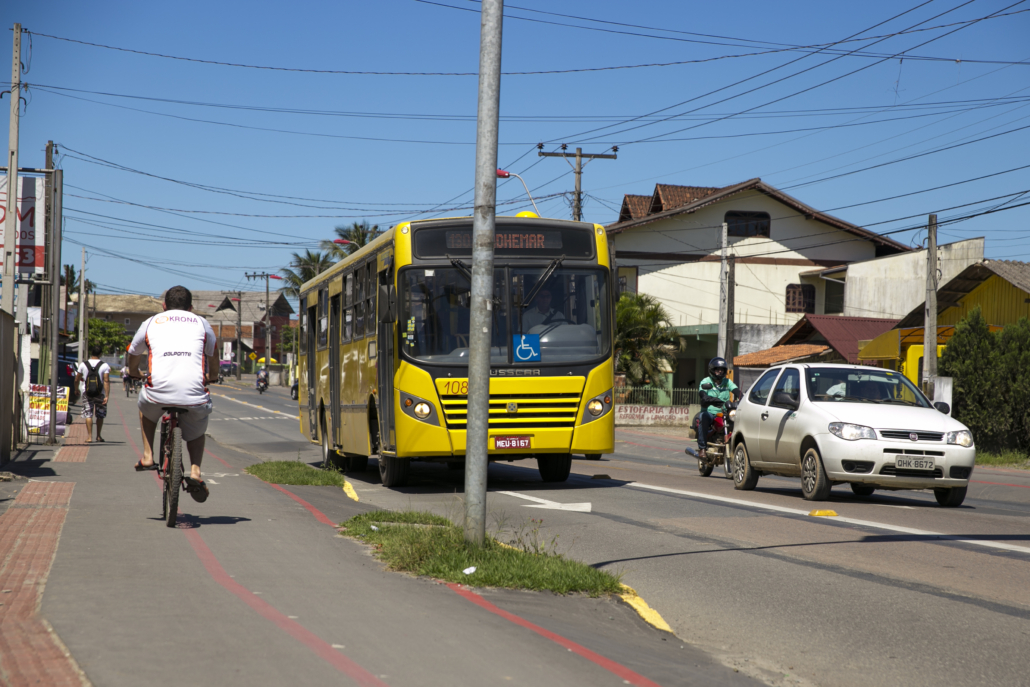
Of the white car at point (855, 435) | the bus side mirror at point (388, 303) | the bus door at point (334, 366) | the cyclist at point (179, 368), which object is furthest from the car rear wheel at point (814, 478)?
the bus door at point (334, 366)

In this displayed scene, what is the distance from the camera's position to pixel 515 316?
13734mm

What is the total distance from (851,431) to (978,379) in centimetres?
1427

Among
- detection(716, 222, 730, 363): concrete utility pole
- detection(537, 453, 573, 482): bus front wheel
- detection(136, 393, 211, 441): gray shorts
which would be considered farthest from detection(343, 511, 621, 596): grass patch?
detection(716, 222, 730, 363): concrete utility pole

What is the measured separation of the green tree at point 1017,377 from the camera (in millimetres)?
24141

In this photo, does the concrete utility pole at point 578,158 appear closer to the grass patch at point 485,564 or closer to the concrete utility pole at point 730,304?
the concrete utility pole at point 730,304

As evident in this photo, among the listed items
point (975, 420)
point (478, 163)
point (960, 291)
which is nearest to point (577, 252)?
point (478, 163)

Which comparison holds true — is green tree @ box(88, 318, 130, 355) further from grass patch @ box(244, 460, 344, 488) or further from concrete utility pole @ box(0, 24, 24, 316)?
grass patch @ box(244, 460, 344, 488)

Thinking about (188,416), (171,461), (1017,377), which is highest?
(1017,377)

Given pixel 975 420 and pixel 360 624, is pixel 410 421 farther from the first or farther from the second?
pixel 975 420

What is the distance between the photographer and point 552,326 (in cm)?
1384

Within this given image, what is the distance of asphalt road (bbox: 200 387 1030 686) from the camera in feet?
18.4

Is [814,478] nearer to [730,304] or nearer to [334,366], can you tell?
[334,366]

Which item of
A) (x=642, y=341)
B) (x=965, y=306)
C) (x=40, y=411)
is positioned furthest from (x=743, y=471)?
(x=642, y=341)

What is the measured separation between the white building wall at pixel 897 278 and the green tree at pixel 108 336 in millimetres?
96505
